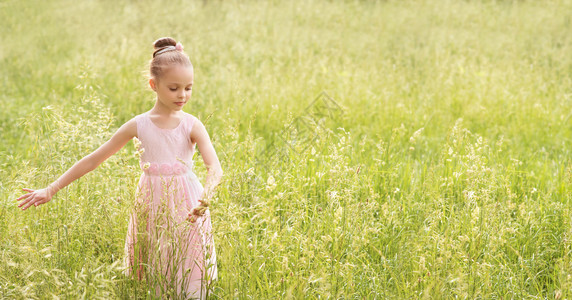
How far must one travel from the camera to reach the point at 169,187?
2.59 meters

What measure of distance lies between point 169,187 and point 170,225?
182 millimetres

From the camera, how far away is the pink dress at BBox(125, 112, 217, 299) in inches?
99.2

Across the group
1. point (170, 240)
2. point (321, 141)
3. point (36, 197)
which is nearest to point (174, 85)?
point (170, 240)

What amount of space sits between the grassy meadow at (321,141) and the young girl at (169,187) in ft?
0.32

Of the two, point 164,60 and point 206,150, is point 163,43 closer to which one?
point 164,60

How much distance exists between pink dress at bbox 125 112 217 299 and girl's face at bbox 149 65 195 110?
115 millimetres

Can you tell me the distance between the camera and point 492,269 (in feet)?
9.61

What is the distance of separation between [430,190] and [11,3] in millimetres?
11739

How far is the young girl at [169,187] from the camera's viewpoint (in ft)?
8.30

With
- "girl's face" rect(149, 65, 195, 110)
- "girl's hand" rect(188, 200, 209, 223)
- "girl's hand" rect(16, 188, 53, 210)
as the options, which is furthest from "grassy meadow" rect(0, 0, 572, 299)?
"girl's face" rect(149, 65, 195, 110)

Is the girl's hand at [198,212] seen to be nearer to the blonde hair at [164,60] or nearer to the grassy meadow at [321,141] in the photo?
the grassy meadow at [321,141]

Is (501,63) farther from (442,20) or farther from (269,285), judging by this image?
(269,285)

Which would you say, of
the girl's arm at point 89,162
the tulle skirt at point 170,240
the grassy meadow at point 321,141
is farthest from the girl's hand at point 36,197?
the tulle skirt at point 170,240

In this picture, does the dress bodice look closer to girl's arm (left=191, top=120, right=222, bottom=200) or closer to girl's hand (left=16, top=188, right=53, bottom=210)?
girl's arm (left=191, top=120, right=222, bottom=200)
